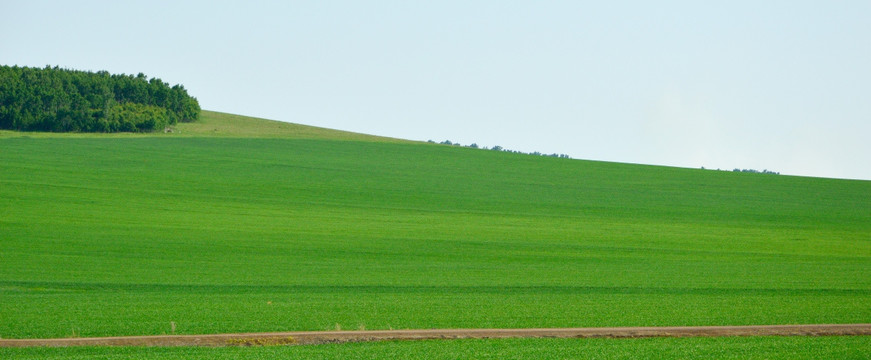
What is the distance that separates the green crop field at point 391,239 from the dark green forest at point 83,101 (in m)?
2.29

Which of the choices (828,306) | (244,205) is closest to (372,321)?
(828,306)

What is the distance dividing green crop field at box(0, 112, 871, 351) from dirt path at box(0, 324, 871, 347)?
2.10 feet

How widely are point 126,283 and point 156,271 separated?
1.69 metres

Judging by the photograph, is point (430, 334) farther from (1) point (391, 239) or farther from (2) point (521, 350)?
(1) point (391, 239)

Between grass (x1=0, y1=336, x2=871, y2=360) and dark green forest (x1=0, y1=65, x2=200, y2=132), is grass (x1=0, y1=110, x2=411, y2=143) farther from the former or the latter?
grass (x1=0, y1=336, x2=871, y2=360)

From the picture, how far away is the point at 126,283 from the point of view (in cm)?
1630

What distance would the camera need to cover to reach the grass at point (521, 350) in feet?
29.7

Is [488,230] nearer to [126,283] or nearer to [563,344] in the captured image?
[126,283]

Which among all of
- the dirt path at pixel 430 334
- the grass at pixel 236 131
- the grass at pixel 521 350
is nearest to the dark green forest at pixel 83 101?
the grass at pixel 236 131

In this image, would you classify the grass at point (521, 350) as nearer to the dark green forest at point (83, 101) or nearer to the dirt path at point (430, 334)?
the dirt path at point (430, 334)

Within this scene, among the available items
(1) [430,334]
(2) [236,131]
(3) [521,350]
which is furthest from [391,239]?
(2) [236,131]

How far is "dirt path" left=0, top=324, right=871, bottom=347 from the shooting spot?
9.93 metres

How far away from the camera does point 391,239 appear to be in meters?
23.9

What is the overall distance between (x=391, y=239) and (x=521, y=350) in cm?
1465
